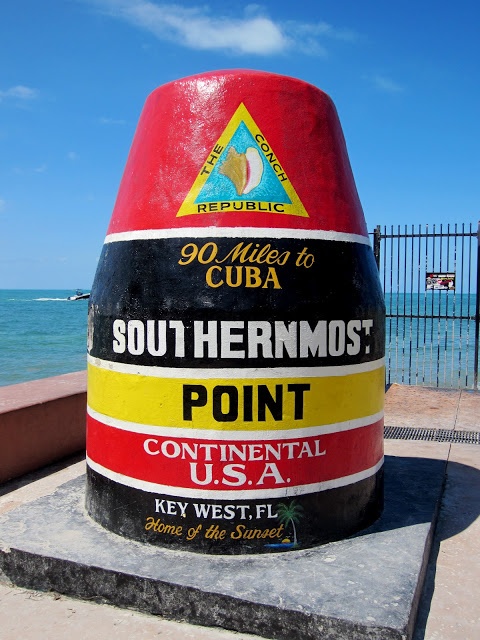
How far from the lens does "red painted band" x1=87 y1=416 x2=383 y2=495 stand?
3.71 metres


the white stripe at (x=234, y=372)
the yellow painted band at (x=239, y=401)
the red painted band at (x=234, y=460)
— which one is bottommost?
the red painted band at (x=234, y=460)

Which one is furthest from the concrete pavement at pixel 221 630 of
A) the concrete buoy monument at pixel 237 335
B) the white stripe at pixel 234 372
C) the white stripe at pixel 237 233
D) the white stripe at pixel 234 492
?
the white stripe at pixel 237 233

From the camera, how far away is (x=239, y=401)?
12.0 feet

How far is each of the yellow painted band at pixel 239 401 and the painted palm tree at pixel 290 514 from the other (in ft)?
1.66

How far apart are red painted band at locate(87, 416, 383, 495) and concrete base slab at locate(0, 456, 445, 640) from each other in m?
0.45

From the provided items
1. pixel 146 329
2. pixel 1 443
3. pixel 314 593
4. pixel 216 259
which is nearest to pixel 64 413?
pixel 1 443

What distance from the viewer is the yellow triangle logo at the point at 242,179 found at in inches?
150

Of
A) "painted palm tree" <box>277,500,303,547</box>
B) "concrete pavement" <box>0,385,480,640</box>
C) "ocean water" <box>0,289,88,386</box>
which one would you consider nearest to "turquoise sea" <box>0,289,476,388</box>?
"ocean water" <box>0,289,88,386</box>

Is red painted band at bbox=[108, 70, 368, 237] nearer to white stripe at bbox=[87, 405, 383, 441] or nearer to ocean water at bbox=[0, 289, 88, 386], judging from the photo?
white stripe at bbox=[87, 405, 383, 441]

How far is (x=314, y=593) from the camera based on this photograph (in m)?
3.25

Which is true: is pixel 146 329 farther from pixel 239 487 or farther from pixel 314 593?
pixel 314 593

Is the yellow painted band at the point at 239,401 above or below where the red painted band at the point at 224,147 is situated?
below

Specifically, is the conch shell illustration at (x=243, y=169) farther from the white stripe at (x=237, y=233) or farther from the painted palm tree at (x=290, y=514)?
the painted palm tree at (x=290, y=514)

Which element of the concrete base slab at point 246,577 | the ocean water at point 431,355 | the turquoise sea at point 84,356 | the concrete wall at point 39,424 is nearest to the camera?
the concrete base slab at point 246,577
